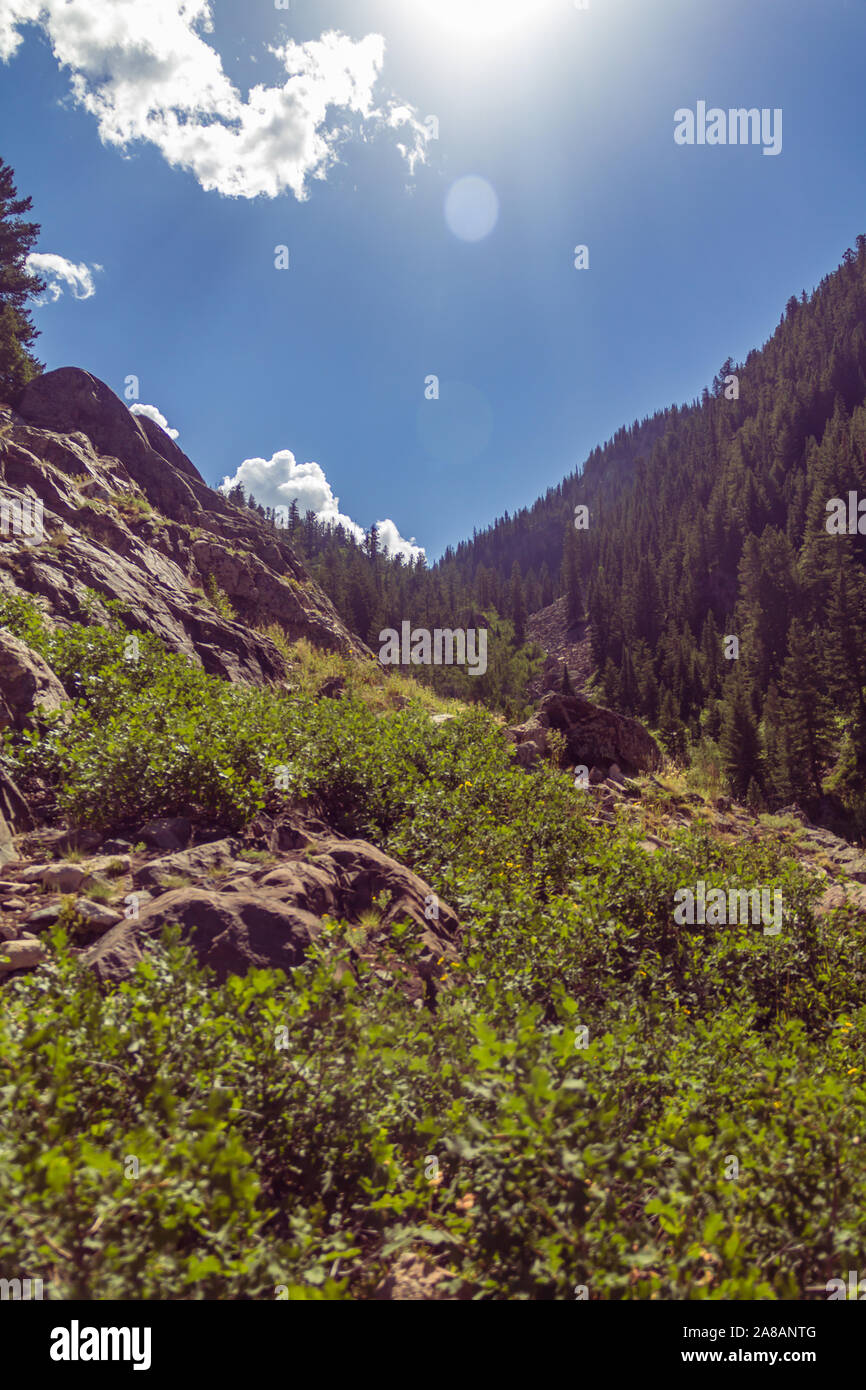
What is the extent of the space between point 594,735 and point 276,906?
10905 millimetres

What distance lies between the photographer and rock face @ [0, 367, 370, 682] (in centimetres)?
1047

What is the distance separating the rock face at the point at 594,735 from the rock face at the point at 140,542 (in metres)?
6.33

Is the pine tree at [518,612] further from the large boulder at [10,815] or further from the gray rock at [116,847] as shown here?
the gray rock at [116,847]

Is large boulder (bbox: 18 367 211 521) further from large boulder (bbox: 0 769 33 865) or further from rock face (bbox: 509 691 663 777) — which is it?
large boulder (bbox: 0 769 33 865)

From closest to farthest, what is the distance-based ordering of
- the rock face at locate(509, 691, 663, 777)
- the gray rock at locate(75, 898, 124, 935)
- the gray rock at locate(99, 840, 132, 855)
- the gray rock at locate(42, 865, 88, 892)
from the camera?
the gray rock at locate(75, 898, 124, 935), the gray rock at locate(42, 865, 88, 892), the gray rock at locate(99, 840, 132, 855), the rock face at locate(509, 691, 663, 777)

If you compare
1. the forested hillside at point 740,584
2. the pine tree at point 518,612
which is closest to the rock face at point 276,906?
the forested hillside at point 740,584

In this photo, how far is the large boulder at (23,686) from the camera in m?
6.02

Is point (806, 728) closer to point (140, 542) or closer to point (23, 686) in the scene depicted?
point (140, 542)

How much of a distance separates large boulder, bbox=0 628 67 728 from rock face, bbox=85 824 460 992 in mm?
2774

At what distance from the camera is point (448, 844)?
20.3 ft

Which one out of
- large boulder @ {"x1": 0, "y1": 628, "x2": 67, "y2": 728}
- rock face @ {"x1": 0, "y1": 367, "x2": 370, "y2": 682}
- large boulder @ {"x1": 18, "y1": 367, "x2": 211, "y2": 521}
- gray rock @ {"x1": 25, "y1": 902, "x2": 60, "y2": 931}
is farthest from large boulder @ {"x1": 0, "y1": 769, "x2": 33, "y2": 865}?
large boulder @ {"x1": 18, "y1": 367, "x2": 211, "y2": 521}

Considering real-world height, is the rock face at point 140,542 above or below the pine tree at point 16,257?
below

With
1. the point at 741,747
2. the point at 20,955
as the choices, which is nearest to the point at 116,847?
the point at 20,955

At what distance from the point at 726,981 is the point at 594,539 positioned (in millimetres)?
133249
